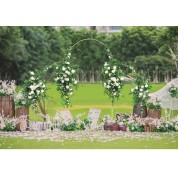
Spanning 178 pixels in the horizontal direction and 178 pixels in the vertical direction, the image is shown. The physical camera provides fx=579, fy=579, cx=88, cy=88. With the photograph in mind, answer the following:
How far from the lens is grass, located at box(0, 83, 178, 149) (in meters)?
10.6

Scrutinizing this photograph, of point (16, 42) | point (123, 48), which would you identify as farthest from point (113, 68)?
point (16, 42)

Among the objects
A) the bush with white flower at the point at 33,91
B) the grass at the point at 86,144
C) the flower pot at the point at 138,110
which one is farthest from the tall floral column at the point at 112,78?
the bush with white flower at the point at 33,91

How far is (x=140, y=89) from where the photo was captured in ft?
36.9

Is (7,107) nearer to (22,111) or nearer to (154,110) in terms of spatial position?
(22,111)

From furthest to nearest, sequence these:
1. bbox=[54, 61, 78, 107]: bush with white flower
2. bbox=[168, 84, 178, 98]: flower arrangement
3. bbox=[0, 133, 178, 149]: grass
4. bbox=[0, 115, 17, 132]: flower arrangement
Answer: bbox=[168, 84, 178, 98]: flower arrangement < bbox=[54, 61, 78, 107]: bush with white flower < bbox=[0, 115, 17, 132]: flower arrangement < bbox=[0, 133, 178, 149]: grass

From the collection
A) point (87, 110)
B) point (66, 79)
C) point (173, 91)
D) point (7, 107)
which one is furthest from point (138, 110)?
point (7, 107)

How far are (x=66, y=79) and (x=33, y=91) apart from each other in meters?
0.68

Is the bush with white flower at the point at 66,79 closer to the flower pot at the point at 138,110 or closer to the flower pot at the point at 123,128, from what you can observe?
the flower pot at the point at 123,128

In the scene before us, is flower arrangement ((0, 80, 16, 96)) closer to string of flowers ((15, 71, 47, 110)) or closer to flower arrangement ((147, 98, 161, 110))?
string of flowers ((15, 71, 47, 110))

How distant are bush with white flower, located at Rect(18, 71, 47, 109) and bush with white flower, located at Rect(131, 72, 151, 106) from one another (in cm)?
176

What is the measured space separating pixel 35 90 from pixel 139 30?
2.33 meters

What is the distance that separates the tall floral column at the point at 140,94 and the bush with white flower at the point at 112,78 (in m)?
0.29

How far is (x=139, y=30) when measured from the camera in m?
11.3

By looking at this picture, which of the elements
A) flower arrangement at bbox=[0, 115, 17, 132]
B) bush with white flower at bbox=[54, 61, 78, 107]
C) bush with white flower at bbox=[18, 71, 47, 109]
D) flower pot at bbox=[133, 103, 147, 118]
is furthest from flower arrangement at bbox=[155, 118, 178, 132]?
flower arrangement at bbox=[0, 115, 17, 132]
